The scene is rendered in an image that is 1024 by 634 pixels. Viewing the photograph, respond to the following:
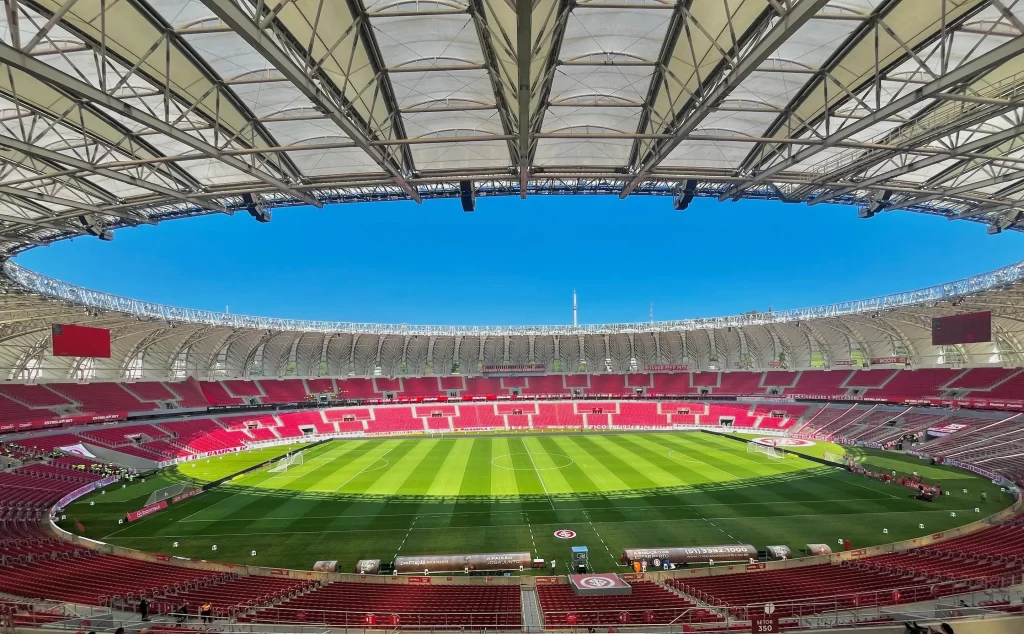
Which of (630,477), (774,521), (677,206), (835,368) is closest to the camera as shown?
(677,206)

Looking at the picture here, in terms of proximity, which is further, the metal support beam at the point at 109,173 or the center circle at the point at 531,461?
the center circle at the point at 531,461

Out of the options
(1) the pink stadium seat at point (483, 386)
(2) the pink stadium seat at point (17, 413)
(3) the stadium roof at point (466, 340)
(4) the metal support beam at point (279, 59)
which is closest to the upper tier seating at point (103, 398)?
(3) the stadium roof at point (466, 340)

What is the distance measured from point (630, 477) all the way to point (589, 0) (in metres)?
30.5

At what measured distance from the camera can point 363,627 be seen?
12.1 metres

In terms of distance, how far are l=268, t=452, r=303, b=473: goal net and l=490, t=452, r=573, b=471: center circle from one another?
54.2ft

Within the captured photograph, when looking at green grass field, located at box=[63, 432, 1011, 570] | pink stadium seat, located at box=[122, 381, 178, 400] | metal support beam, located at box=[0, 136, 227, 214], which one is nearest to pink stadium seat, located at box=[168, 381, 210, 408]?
pink stadium seat, located at box=[122, 381, 178, 400]

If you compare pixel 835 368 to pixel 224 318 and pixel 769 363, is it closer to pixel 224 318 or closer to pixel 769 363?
pixel 769 363

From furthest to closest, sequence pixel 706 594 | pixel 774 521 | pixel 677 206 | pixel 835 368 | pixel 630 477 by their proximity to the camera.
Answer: pixel 835 368, pixel 630 477, pixel 774 521, pixel 677 206, pixel 706 594

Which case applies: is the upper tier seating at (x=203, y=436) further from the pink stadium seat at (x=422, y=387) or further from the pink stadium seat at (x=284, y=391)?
the pink stadium seat at (x=422, y=387)

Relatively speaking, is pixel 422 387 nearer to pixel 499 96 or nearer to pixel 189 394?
pixel 189 394

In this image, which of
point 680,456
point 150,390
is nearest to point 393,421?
point 150,390

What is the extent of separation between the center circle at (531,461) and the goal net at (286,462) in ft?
54.2

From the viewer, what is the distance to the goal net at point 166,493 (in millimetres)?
28975

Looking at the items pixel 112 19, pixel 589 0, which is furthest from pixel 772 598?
pixel 112 19
